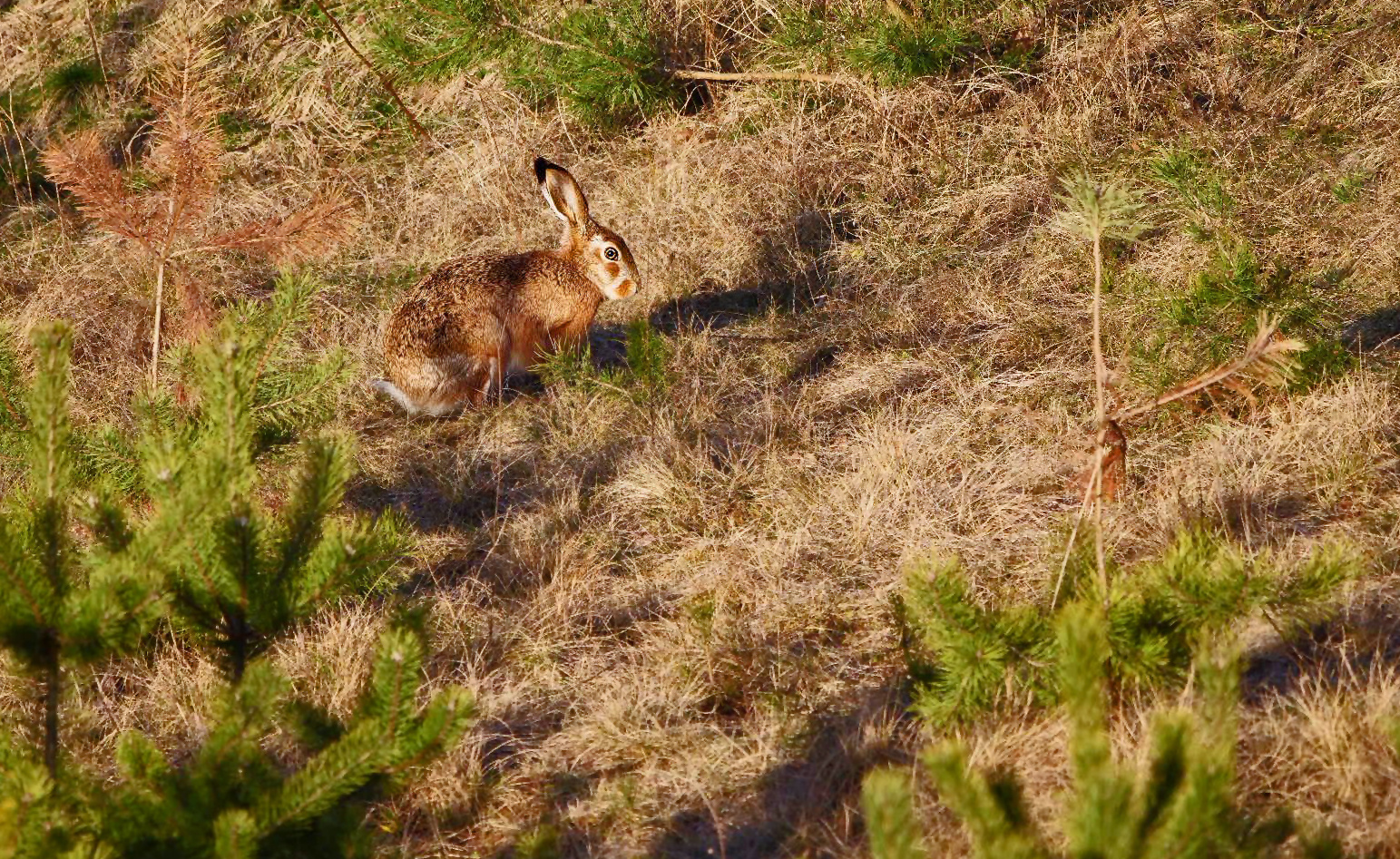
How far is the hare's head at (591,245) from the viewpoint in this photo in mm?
6094

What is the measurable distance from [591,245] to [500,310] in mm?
544

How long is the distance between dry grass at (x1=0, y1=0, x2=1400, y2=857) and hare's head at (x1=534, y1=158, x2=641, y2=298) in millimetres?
279

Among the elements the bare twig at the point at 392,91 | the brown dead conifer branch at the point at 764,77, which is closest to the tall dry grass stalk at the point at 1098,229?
the brown dead conifer branch at the point at 764,77

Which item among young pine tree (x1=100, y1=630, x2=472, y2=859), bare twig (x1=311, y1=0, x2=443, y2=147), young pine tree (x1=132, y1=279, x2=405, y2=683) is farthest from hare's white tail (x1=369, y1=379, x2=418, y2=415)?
young pine tree (x1=100, y1=630, x2=472, y2=859)

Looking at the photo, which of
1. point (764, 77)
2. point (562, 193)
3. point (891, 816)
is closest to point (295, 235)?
point (562, 193)

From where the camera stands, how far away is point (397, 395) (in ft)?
18.6

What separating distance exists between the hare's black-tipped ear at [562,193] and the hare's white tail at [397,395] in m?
1.05

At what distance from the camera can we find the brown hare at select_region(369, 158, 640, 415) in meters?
5.63

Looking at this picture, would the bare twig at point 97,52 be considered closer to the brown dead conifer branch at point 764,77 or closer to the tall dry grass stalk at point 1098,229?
the brown dead conifer branch at point 764,77

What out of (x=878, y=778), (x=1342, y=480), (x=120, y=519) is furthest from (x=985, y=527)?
(x=120, y=519)

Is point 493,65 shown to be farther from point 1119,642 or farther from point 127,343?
point 1119,642

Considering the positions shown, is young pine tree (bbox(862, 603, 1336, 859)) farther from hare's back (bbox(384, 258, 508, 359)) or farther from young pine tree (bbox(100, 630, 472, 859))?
hare's back (bbox(384, 258, 508, 359))

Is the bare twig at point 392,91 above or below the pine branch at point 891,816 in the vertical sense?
below

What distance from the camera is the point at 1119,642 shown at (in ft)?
10.6
